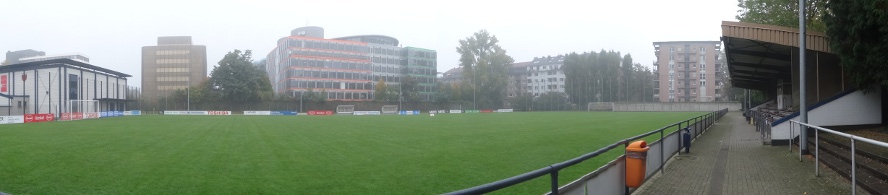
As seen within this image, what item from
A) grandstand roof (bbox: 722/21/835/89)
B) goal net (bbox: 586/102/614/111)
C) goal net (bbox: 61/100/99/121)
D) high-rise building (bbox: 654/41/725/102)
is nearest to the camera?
grandstand roof (bbox: 722/21/835/89)

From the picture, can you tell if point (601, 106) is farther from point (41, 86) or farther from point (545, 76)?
point (41, 86)

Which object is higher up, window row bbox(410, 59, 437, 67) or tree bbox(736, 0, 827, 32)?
window row bbox(410, 59, 437, 67)

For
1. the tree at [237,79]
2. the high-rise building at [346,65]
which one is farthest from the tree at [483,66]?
the tree at [237,79]

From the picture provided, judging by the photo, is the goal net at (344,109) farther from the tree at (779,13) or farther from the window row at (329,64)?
the tree at (779,13)

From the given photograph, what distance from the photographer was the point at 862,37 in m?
14.8

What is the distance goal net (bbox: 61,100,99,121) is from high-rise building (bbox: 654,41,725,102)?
94.4 metres

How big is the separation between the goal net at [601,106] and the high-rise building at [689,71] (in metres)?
12.7

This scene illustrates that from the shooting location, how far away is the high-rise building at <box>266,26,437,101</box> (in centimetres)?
10312

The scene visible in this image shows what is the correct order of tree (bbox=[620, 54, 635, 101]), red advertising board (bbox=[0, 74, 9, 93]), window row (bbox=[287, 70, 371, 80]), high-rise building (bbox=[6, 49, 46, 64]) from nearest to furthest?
red advertising board (bbox=[0, 74, 9, 93]) → window row (bbox=[287, 70, 371, 80]) → tree (bbox=[620, 54, 635, 101]) → high-rise building (bbox=[6, 49, 46, 64])

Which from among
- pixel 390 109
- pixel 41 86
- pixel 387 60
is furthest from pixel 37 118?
pixel 387 60

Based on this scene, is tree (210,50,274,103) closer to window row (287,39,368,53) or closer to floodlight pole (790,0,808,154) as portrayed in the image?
window row (287,39,368,53)

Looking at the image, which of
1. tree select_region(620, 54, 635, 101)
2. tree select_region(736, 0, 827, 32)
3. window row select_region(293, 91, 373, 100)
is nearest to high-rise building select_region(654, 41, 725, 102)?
tree select_region(620, 54, 635, 101)

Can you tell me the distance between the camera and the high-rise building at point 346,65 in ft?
338

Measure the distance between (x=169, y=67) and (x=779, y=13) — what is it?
404 feet
